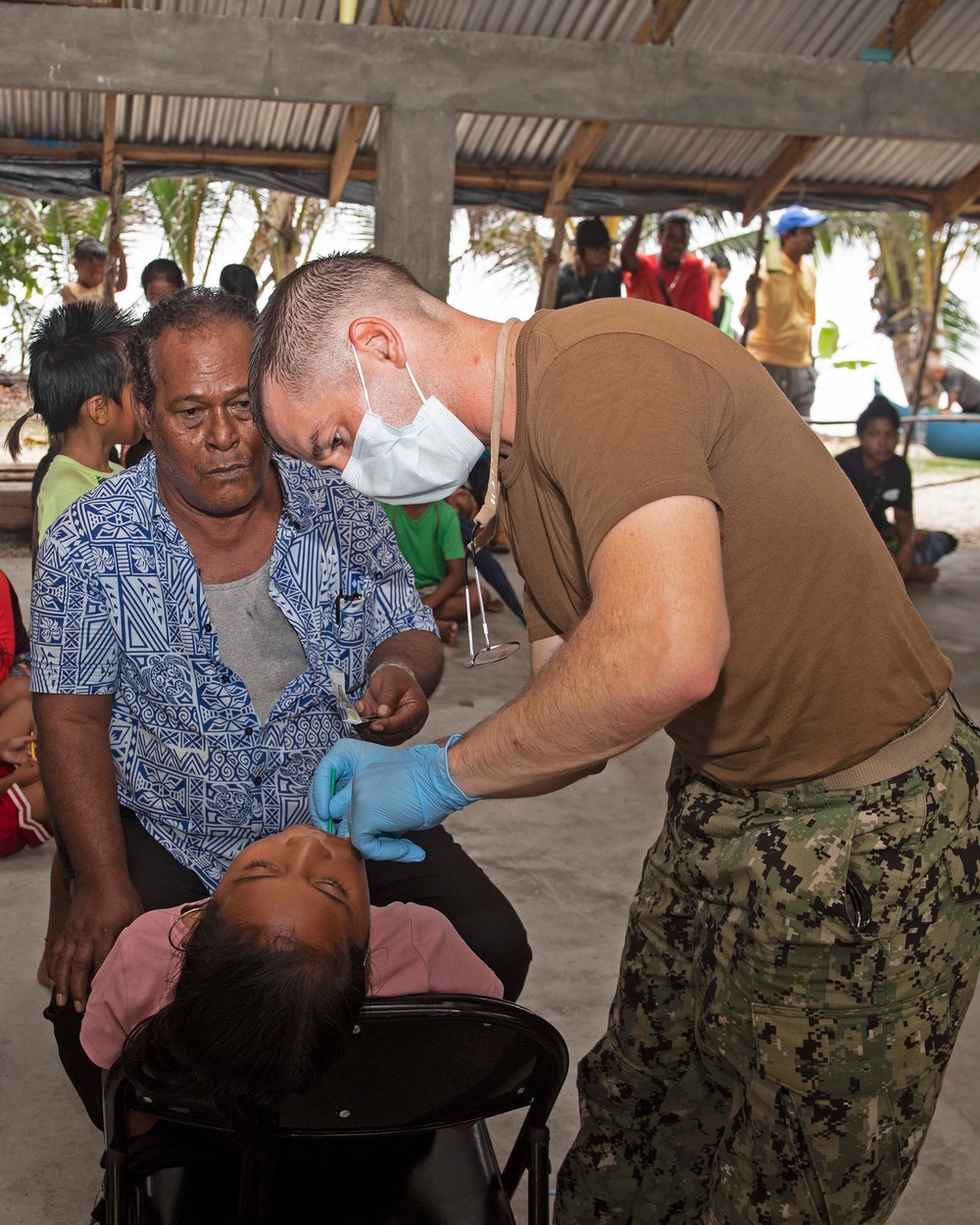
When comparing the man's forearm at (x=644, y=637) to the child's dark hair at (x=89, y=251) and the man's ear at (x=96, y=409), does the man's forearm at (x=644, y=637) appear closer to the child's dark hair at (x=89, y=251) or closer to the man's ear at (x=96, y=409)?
the man's ear at (x=96, y=409)

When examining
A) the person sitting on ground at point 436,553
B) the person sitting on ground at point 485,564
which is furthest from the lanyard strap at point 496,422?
the person sitting on ground at point 485,564

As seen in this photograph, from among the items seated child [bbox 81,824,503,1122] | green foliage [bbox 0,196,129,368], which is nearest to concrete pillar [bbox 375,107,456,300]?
seated child [bbox 81,824,503,1122]

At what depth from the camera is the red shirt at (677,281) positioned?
8422 mm

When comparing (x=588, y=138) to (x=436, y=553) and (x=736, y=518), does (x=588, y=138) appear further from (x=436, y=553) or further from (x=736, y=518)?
(x=736, y=518)

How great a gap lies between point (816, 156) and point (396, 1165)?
8088 millimetres

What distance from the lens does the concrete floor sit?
2326mm

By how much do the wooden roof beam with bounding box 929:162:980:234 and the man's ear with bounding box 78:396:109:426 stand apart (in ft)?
23.7

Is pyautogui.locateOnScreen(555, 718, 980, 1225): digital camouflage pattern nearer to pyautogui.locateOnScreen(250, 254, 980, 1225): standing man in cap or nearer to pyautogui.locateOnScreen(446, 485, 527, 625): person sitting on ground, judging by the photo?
pyautogui.locateOnScreen(250, 254, 980, 1225): standing man in cap

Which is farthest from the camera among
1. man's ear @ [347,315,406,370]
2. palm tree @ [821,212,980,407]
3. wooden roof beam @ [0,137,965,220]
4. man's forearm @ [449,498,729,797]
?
palm tree @ [821,212,980,407]

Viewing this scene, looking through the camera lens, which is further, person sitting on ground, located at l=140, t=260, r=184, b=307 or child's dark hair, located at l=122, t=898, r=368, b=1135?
person sitting on ground, located at l=140, t=260, r=184, b=307

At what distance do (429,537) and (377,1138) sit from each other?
4567 millimetres

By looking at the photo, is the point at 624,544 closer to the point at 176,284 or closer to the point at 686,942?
the point at 686,942

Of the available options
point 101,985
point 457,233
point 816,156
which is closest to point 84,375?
point 101,985

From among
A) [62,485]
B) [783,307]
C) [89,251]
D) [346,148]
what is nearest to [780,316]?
[783,307]
